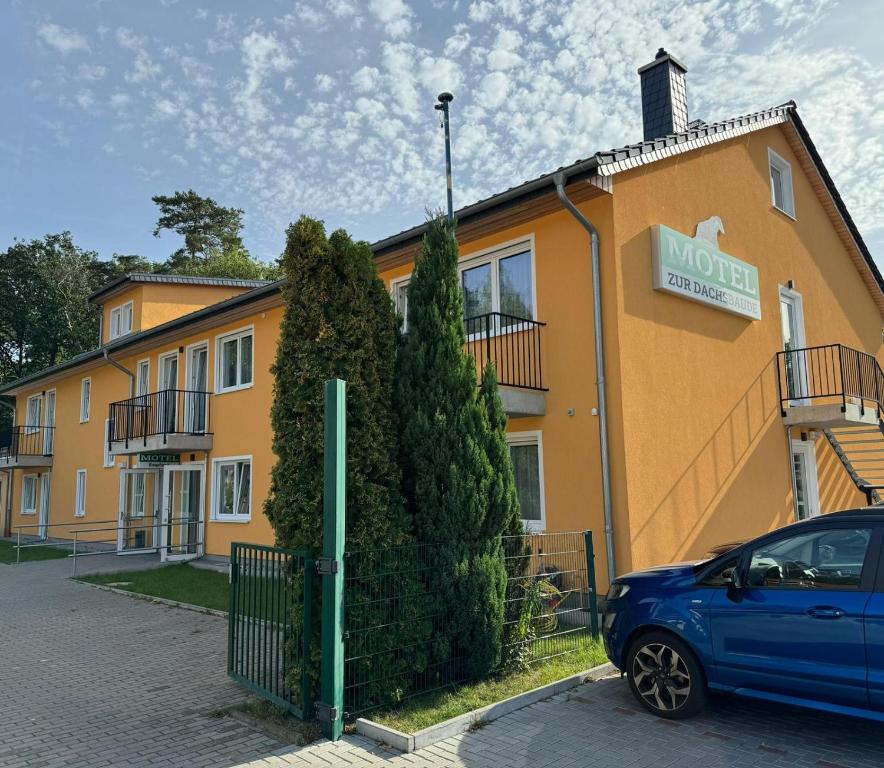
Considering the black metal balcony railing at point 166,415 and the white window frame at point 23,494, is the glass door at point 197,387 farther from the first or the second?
the white window frame at point 23,494

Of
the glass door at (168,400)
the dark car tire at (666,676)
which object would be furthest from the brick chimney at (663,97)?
the glass door at (168,400)

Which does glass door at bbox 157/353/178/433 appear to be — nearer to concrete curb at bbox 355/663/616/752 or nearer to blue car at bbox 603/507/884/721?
concrete curb at bbox 355/663/616/752

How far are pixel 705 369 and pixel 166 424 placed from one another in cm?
1233

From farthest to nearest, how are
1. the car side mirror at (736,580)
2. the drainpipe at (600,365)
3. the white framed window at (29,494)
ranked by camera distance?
the white framed window at (29,494)
the drainpipe at (600,365)
the car side mirror at (736,580)


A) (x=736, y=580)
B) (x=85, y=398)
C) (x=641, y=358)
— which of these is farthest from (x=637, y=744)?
(x=85, y=398)

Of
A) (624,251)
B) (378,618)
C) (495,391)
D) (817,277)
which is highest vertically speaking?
(817,277)

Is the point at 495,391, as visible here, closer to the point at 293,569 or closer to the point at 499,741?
the point at 293,569

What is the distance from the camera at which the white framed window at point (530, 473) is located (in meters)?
9.66

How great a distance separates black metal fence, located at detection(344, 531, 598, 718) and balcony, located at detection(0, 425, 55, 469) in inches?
927

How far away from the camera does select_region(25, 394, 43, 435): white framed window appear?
2697cm

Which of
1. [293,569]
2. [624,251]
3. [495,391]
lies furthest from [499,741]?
[624,251]

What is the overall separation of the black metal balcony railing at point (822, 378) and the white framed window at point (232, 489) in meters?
11.0

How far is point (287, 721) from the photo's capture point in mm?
5320

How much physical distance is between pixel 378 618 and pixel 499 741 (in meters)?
1.25
